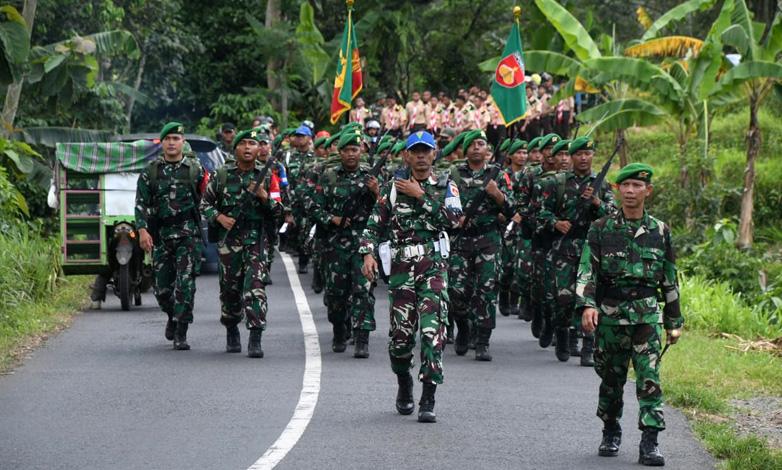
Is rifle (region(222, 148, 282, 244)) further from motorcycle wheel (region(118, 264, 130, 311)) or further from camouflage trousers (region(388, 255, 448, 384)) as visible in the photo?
motorcycle wheel (region(118, 264, 130, 311))

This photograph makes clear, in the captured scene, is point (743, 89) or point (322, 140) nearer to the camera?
point (322, 140)

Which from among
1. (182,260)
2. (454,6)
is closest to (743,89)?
(182,260)

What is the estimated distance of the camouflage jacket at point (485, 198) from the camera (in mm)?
12484

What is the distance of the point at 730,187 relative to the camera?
1064 inches

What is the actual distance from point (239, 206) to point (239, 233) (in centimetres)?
24

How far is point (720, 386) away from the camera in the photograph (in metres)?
11.4

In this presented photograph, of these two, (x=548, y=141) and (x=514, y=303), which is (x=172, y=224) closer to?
(x=548, y=141)

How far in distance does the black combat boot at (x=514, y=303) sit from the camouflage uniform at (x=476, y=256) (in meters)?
3.62

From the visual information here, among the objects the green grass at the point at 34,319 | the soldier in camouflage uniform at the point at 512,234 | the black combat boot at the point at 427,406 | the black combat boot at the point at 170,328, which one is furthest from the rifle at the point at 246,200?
the black combat boot at the point at 427,406

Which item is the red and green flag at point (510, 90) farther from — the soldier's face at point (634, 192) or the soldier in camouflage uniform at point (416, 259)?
the soldier's face at point (634, 192)

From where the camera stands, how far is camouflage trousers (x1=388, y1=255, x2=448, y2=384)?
940 centimetres

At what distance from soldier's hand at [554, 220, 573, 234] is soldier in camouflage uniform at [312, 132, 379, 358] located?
1674 millimetres

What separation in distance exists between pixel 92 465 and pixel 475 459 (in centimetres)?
219

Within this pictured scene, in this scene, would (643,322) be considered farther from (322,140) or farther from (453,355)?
(322,140)
